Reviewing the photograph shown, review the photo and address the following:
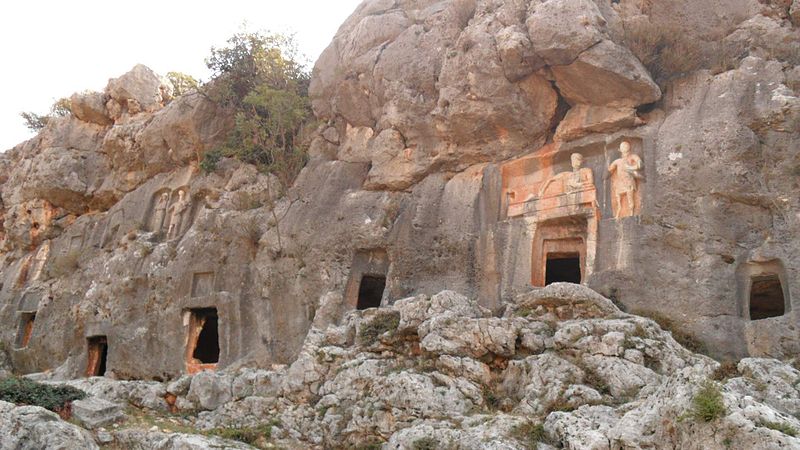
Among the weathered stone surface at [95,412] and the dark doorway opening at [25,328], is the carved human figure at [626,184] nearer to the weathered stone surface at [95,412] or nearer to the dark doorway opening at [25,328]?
the weathered stone surface at [95,412]

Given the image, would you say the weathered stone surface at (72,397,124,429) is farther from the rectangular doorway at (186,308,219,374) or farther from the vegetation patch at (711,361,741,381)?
the vegetation patch at (711,361,741,381)

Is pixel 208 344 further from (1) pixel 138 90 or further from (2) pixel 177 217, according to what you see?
(1) pixel 138 90

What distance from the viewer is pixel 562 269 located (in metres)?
19.0

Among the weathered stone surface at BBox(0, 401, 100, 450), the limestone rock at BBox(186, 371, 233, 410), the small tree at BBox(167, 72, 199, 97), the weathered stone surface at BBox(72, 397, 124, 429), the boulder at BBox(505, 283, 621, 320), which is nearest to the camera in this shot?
the weathered stone surface at BBox(0, 401, 100, 450)

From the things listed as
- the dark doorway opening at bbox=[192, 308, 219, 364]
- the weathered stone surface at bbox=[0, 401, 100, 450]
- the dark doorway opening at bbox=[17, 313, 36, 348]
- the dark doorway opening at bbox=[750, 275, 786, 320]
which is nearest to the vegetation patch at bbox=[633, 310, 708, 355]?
the dark doorway opening at bbox=[750, 275, 786, 320]

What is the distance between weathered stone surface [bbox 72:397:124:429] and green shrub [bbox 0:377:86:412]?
1.19 feet

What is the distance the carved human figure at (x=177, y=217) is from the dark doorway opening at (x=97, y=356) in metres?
4.09

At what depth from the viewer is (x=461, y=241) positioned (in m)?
17.0

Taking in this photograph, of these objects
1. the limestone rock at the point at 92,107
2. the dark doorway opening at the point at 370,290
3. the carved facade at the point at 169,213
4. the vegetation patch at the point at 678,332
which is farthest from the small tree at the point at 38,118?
the vegetation patch at the point at 678,332

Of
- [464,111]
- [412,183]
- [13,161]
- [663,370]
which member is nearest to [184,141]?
[412,183]

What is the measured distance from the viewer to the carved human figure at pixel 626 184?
15289mm

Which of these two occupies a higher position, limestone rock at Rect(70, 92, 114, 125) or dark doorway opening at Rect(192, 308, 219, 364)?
limestone rock at Rect(70, 92, 114, 125)

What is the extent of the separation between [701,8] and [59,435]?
1653 cm

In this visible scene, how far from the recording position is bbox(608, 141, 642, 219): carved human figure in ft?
50.2
